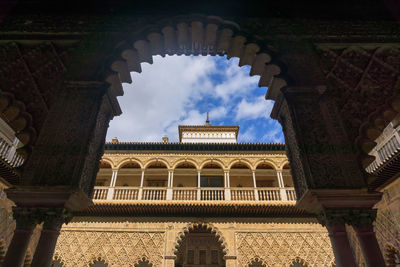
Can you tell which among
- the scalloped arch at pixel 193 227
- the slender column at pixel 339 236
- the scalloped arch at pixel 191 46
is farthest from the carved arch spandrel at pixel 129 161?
the slender column at pixel 339 236

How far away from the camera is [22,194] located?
237 cm

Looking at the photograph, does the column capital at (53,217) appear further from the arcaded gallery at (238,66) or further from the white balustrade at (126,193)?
the white balustrade at (126,193)

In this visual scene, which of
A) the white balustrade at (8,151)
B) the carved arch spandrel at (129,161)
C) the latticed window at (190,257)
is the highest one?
the carved arch spandrel at (129,161)

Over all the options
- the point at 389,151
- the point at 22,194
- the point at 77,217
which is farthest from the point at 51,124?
the point at 77,217

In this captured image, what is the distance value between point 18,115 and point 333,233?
3778 millimetres

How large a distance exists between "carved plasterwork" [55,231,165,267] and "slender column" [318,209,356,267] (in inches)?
321

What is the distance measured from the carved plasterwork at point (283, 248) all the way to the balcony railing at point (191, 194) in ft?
4.89

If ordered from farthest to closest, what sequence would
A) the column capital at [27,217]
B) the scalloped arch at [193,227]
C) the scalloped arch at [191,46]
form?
1. the scalloped arch at [193,227]
2. the scalloped arch at [191,46]
3. the column capital at [27,217]

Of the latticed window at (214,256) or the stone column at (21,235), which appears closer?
the stone column at (21,235)

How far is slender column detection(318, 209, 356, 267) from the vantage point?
219 cm

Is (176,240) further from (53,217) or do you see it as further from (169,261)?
(53,217)

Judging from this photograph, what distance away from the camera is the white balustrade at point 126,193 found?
10.6 m

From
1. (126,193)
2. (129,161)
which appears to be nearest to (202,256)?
(126,193)

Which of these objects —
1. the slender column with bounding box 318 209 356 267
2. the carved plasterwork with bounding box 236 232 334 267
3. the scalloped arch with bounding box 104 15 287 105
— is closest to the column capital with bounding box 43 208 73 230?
the scalloped arch with bounding box 104 15 287 105
